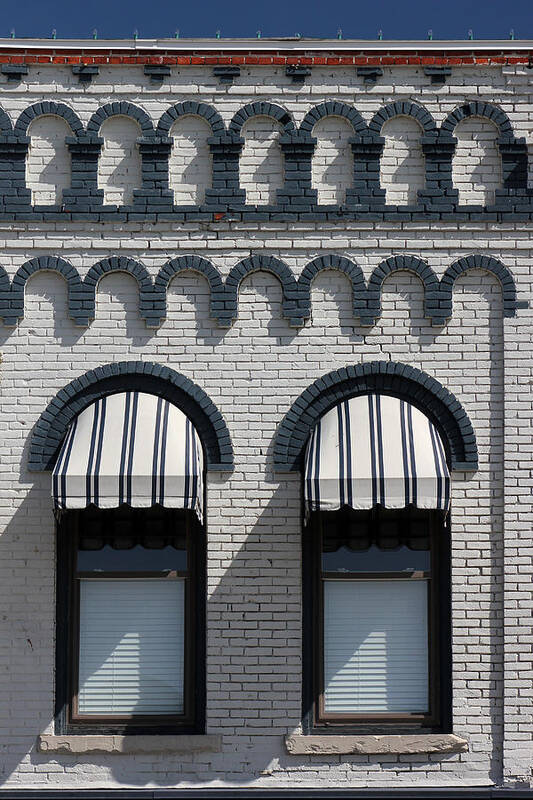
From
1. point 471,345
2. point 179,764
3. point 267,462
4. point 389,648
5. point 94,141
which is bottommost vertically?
point 179,764

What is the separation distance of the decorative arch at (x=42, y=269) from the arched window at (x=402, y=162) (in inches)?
115

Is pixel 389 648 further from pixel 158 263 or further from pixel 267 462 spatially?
pixel 158 263

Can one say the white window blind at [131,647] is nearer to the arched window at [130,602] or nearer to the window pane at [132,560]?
the arched window at [130,602]

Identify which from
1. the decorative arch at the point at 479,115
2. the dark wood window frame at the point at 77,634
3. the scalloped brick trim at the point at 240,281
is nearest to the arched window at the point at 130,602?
the dark wood window frame at the point at 77,634

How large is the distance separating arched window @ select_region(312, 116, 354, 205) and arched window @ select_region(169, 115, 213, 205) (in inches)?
38.7

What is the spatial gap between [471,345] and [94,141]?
12.7 ft

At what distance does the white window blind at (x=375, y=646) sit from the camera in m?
9.65

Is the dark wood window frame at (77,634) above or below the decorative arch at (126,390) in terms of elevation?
below

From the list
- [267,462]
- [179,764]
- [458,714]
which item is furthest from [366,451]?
[179,764]

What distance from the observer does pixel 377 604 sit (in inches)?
384

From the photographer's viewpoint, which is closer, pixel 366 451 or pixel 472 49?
pixel 366 451

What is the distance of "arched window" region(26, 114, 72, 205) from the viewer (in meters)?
9.86

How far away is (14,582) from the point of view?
31.3ft

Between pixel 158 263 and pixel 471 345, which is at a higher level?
pixel 158 263
